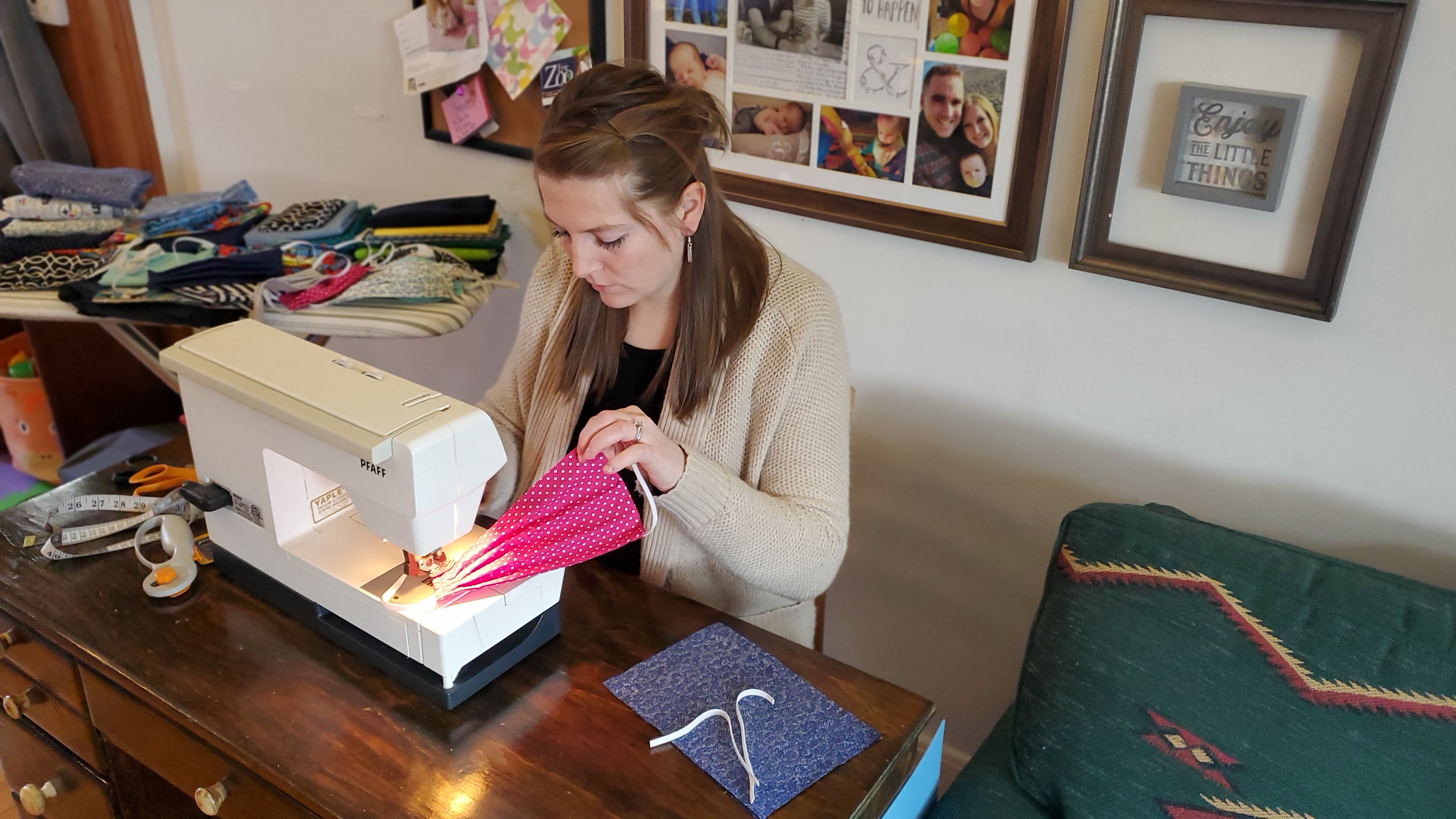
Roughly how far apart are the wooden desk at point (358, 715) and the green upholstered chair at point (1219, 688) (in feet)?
0.80

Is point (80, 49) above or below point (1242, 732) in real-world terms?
above

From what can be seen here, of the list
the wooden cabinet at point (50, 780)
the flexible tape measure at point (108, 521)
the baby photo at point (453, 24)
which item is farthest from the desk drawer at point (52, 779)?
the baby photo at point (453, 24)

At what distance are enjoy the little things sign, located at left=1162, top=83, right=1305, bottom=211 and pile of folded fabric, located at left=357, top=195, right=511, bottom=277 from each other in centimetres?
127

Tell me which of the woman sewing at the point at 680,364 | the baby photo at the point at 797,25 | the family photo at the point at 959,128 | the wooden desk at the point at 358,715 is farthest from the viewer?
the baby photo at the point at 797,25

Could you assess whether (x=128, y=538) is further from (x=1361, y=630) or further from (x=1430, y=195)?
(x=1430, y=195)

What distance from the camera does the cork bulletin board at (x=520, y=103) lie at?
6.46 feet

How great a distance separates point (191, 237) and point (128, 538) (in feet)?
2.77

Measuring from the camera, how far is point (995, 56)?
1520mm

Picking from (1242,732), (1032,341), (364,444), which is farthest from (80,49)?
(1242,732)

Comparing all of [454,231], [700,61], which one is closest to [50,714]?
[454,231]

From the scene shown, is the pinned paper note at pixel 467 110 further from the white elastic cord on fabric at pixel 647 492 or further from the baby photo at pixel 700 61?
the white elastic cord on fabric at pixel 647 492

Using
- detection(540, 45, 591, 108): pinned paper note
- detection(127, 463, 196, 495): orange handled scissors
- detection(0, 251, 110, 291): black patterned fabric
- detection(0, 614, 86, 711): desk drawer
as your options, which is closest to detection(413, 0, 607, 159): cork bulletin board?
detection(540, 45, 591, 108): pinned paper note

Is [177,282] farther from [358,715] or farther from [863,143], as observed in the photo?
[863,143]

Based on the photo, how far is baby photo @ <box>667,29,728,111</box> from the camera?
5.94ft
